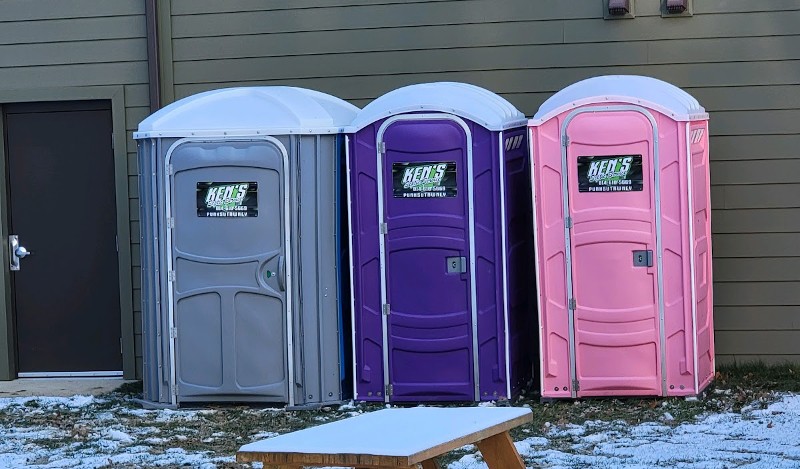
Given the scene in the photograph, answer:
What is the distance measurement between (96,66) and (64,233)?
4.16 ft

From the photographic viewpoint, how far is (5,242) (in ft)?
32.2

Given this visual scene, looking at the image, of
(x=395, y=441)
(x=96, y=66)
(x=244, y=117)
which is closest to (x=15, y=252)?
(x=96, y=66)

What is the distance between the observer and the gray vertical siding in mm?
8781

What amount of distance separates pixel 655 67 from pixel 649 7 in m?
0.40

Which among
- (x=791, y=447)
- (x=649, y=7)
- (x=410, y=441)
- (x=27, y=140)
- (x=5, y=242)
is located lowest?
(x=791, y=447)

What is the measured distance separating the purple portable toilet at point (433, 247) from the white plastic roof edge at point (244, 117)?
0.27 m

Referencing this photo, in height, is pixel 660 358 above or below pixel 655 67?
below

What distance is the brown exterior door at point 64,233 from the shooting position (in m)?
9.75

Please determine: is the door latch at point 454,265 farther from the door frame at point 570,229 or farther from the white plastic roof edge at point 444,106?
the white plastic roof edge at point 444,106

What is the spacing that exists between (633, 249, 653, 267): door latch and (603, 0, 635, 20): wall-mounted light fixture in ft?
6.11

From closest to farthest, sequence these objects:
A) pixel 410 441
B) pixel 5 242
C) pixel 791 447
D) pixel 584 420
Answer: pixel 410 441 < pixel 791 447 < pixel 584 420 < pixel 5 242

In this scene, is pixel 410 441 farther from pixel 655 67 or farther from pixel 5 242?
pixel 5 242

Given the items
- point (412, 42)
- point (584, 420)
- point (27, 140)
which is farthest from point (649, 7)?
point (27, 140)

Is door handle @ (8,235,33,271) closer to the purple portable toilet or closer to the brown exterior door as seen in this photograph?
the brown exterior door
